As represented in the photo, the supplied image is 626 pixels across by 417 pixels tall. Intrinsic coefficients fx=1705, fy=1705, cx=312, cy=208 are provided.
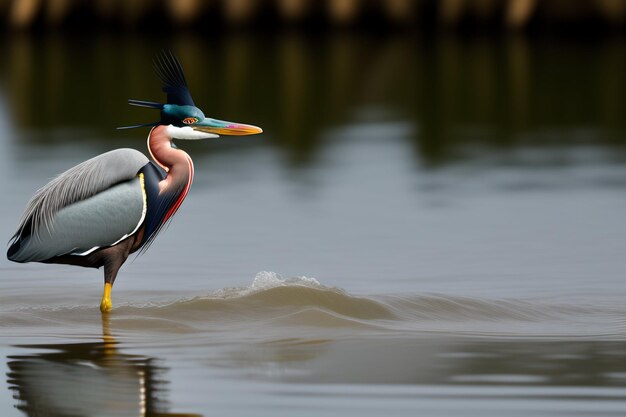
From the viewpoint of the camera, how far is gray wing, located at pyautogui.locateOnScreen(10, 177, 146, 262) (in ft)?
33.1

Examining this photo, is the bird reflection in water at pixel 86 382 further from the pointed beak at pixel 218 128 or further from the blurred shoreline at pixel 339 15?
the blurred shoreline at pixel 339 15

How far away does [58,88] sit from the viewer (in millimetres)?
28781

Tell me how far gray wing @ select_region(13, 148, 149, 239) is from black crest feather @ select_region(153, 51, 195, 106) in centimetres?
40

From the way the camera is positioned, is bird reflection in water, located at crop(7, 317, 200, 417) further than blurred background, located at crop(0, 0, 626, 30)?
No

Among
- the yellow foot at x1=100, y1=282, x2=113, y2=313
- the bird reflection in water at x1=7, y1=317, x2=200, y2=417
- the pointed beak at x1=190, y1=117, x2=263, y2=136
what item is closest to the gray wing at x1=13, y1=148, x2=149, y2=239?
the pointed beak at x1=190, y1=117, x2=263, y2=136

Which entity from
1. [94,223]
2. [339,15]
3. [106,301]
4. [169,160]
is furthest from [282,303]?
[339,15]

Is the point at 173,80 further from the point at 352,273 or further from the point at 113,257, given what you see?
the point at 352,273

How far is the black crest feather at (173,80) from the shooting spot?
10.0 metres

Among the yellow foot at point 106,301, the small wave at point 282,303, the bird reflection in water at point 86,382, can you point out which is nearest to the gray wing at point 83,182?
the yellow foot at point 106,301

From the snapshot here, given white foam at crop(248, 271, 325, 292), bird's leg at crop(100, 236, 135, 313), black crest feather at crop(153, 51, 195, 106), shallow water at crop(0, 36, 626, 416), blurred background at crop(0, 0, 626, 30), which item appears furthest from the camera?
blurred background at crop(0, 0, 626, 30)

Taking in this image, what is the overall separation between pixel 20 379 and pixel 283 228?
5628mm

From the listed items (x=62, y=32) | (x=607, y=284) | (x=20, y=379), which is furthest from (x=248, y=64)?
(x=20, y=379)

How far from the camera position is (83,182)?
33.2 ft

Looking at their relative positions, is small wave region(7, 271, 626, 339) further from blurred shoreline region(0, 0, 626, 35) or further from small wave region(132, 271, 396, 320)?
blurred shoreline region(0, 0, 626, 35)
